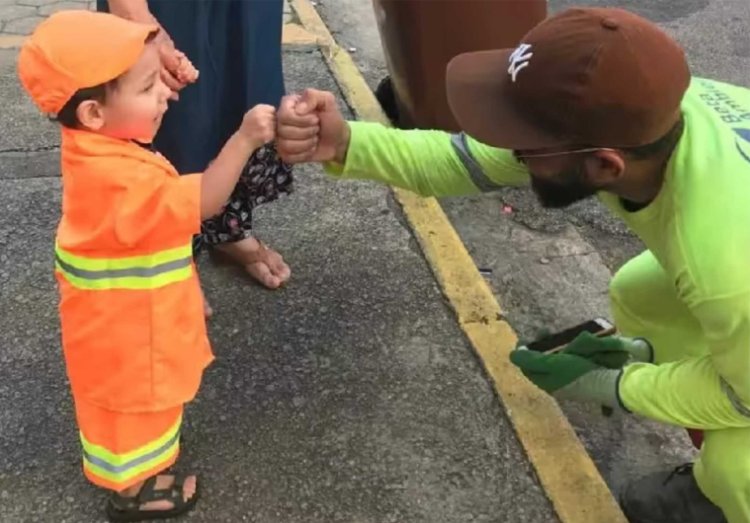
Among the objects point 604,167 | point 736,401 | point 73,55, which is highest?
point 73,55

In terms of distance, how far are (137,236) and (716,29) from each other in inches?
182

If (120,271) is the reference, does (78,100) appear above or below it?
above

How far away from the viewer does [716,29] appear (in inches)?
225

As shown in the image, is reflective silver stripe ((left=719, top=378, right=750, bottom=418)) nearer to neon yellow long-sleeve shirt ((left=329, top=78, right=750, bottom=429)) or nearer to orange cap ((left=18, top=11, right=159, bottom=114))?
neon yellow long-sleeve shirt ((left=329, top=78, right=750, bottom=429))

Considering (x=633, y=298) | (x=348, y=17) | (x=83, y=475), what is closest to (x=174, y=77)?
(x=83, y=475)

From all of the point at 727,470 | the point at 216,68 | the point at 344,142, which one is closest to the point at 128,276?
the point at 344,142

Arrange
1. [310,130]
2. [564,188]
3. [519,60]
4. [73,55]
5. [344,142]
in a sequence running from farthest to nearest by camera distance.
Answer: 1. [344,142]
2. [310,130]
3. [564,188]
4. [519,60]
5. [73,55]

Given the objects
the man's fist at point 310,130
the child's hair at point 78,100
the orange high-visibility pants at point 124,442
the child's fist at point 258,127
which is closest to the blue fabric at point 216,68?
the man's fist at point 310,130

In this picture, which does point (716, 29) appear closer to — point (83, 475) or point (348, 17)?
point (348, 17)

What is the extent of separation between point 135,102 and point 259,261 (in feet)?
4.05

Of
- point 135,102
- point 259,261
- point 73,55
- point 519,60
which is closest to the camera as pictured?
point 73,55

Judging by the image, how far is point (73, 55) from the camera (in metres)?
1.88

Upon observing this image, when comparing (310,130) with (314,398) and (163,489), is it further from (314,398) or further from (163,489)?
(163,489)

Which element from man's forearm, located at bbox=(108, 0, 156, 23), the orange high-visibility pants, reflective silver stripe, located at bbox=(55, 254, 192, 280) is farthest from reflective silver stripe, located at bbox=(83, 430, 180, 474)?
man's forearm, located at bbox=(108, 0, 156, 23)
